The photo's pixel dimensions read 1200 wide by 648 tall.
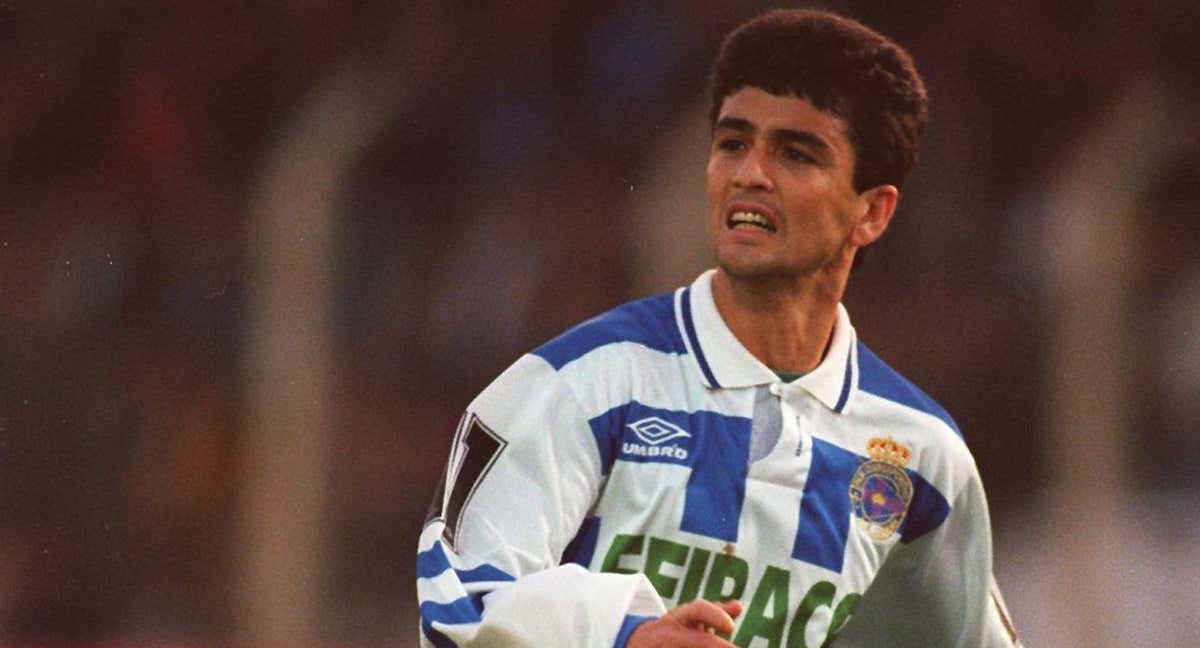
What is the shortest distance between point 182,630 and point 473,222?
2.08 metres

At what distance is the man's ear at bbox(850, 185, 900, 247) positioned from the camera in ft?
13.9

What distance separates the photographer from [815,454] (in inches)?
162

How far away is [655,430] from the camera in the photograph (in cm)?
389

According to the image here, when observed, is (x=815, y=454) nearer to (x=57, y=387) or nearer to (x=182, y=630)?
(x=182, y=630)

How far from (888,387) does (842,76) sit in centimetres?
61

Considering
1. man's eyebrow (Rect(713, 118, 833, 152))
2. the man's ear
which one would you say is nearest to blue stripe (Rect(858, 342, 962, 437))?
the man's ear

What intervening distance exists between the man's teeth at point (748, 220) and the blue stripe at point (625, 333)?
22cm

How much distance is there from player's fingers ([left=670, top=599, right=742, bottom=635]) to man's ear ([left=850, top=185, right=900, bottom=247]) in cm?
109

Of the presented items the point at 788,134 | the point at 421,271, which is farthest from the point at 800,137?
the point at 421,271

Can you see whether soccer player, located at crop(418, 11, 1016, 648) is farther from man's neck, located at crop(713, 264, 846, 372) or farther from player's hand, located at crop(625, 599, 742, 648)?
player's hand, located at crop(625, 599, 742, 648)

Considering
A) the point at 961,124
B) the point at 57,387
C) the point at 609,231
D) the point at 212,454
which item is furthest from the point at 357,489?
the point at 961,124

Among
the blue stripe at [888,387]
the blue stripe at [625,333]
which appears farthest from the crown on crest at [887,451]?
the blue stripe at [625,333]

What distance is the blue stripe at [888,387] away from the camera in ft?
14.0

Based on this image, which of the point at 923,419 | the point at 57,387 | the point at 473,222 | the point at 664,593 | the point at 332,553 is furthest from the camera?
the point at 473,222
